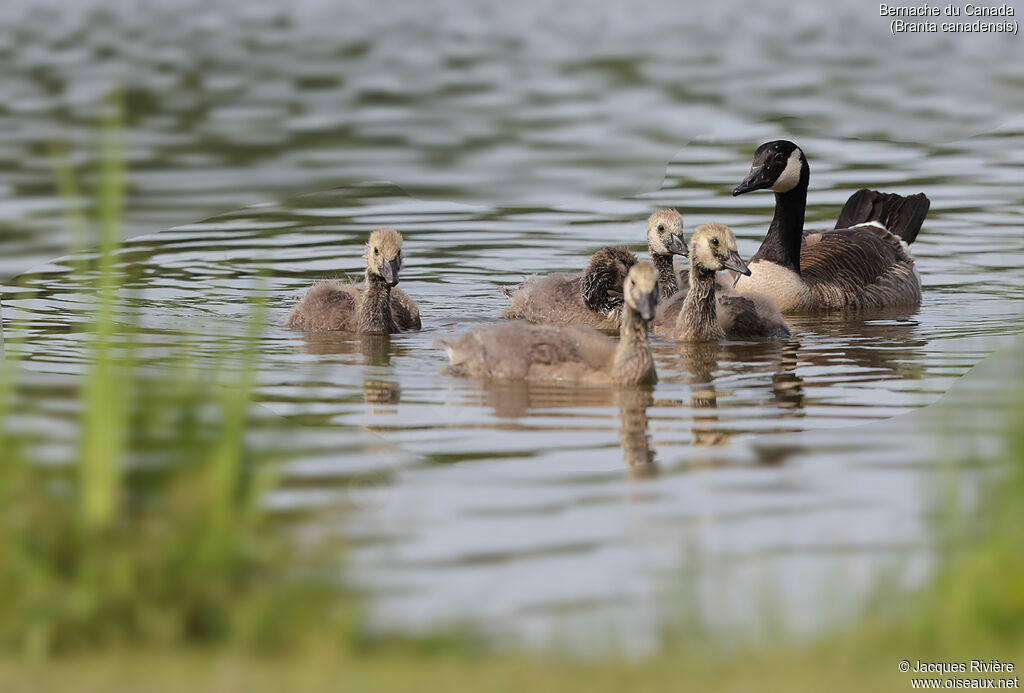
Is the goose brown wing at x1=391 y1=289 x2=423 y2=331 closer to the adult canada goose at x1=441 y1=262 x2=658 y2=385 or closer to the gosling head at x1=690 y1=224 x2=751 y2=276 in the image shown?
the adult canada goose at x1=441 y1=262 x2=658 y2=385

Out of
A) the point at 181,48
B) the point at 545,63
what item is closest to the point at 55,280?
the point at 545,63

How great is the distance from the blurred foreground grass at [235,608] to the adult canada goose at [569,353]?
149 inches

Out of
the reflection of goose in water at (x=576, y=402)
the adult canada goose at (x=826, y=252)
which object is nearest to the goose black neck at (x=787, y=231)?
the adult canada goose at (x=826, y=252)

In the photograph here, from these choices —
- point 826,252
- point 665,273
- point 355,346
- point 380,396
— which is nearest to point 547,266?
point 665,273

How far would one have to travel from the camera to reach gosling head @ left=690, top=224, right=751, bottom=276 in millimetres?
11562

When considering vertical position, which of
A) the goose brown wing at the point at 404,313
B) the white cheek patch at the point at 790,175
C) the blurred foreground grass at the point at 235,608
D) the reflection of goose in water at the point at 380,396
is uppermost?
the white cheek patch at the point at 790,175

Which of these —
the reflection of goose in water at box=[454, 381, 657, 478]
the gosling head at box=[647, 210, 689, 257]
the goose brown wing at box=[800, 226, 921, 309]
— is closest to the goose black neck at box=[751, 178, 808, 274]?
the goose brown wing at box=[800, 226, 921, 309]

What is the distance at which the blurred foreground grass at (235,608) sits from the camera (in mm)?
4766

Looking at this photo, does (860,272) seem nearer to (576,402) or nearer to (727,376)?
(727,376)

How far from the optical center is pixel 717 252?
38.0 feet

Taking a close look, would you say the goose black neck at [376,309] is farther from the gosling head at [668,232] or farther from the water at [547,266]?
the gosling head at [668,232]

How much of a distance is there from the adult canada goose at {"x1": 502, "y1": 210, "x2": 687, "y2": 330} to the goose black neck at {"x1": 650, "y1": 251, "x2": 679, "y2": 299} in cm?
25

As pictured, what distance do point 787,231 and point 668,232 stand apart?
5.39 feet

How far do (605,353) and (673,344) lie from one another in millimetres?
1646
